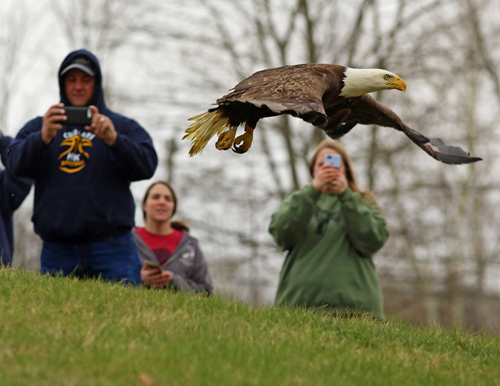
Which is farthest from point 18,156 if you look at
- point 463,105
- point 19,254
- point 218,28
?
point 463,105

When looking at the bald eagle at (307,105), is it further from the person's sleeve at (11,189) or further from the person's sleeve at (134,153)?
the person's sleeve at (11,189)

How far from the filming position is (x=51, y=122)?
5.75 m

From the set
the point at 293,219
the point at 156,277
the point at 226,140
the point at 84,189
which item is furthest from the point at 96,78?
the point at 293,219

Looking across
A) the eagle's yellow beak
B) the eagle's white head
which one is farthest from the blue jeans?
the eagle's yellow beak

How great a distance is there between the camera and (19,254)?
19.7 m

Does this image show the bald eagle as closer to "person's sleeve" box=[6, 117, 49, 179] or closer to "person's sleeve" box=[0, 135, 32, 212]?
"person's sleeve" box=[6, 117, 49, 179]

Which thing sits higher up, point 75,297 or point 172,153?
point 172,153

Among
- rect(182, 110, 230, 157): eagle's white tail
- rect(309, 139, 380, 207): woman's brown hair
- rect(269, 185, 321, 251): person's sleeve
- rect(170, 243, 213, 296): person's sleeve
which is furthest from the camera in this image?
rect(170, 243, 213, 296): person's sleeve

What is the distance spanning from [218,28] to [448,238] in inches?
337

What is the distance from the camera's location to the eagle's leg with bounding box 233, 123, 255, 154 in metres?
5.88

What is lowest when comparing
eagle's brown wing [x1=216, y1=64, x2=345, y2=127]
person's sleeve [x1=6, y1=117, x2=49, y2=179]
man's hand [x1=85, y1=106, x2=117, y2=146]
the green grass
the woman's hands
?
the green grass

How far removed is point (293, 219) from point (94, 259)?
1848mm

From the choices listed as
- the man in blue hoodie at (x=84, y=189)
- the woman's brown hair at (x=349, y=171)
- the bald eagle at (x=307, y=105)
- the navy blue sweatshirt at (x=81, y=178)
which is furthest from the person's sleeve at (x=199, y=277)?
the woman's brown hair at (x=349, y=171)

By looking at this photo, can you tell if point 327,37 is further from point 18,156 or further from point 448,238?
point 18,156
